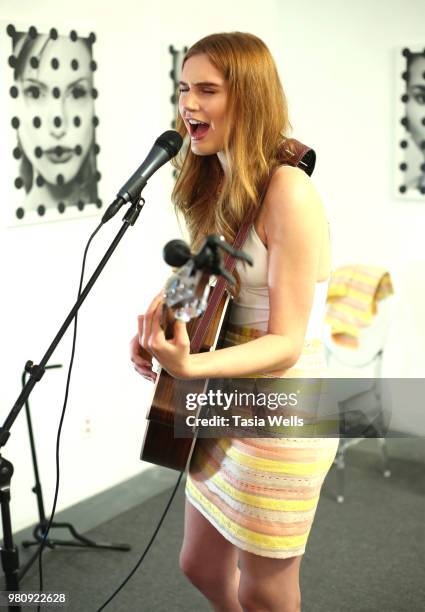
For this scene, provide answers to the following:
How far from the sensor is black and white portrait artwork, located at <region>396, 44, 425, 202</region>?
3734 millimetres

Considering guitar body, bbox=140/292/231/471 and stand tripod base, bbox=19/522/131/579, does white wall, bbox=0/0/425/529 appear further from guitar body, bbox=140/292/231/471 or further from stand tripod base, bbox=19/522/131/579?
guitar body, bbox=140/292/231/471

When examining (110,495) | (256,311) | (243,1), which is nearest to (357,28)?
(243,1)

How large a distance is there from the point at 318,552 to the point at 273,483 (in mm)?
1460

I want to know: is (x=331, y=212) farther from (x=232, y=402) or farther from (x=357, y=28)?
(x=232, y=402)

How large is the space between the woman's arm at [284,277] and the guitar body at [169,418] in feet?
0.53

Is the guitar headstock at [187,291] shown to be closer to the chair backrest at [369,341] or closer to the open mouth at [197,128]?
the open mouth at [197,128]

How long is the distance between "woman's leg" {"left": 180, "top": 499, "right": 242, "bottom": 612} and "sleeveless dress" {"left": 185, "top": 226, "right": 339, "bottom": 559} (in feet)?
0.29

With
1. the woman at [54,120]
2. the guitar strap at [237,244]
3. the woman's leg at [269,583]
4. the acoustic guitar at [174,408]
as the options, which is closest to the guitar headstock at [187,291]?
the acoustic guitar at [174,408]

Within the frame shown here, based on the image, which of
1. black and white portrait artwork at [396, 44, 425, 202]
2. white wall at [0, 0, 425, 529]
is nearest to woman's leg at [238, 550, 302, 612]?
white wall at [0, 0, 425, 529]

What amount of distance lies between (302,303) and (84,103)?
1.83 metres

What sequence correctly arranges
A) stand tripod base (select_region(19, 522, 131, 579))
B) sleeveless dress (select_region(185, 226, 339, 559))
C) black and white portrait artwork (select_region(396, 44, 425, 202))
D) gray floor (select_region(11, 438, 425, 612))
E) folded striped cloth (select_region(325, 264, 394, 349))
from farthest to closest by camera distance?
black and white portrait artwork (select_region(396, 44, 425, 202)) < folded striped cloth (select_region(325, 264, 394, 349)) < stand tripod base (select_region(19, 522, 131, 579)) < gray floor (select_region(11, 438, 425, 612)) < sleeveless dress (select_region(185, 226, 339, 559))

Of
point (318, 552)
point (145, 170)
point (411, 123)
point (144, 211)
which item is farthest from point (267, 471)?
point (411, 123)

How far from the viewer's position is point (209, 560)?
177cm

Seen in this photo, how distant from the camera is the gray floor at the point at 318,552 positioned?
8.71ft
